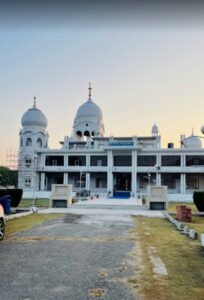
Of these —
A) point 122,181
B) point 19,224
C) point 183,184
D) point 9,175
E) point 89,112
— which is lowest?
point 19,224

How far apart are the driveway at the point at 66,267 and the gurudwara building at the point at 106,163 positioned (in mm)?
35073

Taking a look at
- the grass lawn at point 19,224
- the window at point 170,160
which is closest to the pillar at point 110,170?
the window at point 170,160

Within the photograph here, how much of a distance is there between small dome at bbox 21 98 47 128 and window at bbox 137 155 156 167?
18.1m

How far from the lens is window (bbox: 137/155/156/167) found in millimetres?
49719

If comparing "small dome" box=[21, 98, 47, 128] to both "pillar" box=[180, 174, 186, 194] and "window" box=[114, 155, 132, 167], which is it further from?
"pillar" box=[180, 174, 186, 194]

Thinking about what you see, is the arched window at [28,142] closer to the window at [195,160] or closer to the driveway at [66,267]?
the window at [195,160]

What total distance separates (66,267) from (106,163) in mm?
44583

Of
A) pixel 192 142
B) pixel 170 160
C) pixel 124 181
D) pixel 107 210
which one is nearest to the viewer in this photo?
pixel 107 210

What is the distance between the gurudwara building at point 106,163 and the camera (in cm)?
4856

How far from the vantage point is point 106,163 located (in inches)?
1997

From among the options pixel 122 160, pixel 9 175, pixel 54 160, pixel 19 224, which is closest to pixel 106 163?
pixel 122 160

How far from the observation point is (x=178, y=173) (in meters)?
49.4

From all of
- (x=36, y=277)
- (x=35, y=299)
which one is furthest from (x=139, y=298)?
(x=36, y=277)

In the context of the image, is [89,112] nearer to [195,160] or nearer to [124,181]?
[124,181]
